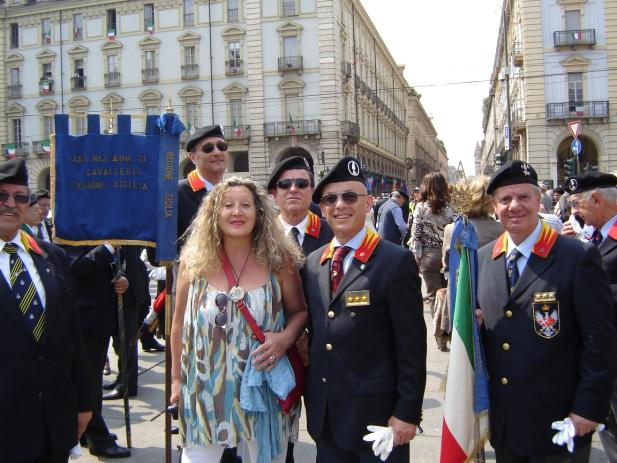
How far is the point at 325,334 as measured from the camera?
2852 mm

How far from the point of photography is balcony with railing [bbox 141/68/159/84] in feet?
134

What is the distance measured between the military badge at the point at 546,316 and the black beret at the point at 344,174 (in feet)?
3.46

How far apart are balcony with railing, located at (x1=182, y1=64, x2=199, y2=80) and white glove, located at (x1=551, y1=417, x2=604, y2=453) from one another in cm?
4027

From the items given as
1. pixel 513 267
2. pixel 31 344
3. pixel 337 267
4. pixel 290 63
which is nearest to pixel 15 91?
pixel 290 63

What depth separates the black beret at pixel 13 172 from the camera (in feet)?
9.47

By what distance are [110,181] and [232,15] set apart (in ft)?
124

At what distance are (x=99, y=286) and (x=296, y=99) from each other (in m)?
34.4

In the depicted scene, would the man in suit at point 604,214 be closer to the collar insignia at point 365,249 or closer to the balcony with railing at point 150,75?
the collar insignia at point 365,249

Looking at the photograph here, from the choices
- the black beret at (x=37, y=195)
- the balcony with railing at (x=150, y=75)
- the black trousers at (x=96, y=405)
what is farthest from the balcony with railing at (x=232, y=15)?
the black trousers at (x=96, y=405)

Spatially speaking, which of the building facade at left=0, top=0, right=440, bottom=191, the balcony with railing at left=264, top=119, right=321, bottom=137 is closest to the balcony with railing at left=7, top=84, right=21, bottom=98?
the building facade at left=0, top=0, right=440, bottom=191

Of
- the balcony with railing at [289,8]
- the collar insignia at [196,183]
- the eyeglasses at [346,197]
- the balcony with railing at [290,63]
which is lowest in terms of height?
the eyeglasses at [346,197]

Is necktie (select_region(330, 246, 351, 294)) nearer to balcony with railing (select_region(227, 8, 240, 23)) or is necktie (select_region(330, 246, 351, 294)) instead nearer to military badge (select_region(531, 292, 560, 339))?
military badge (select_region(531, 292, 560, 339))

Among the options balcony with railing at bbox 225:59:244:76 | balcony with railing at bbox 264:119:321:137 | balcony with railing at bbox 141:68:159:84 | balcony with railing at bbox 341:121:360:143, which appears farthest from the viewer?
balcony with railing at bbox 141:68:159:84

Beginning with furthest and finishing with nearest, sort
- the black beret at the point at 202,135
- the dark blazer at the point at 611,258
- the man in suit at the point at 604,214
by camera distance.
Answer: the black beret at the point at 202,135
the man in suit at the point at 604,214
the dark blazer at the point at 611,258
